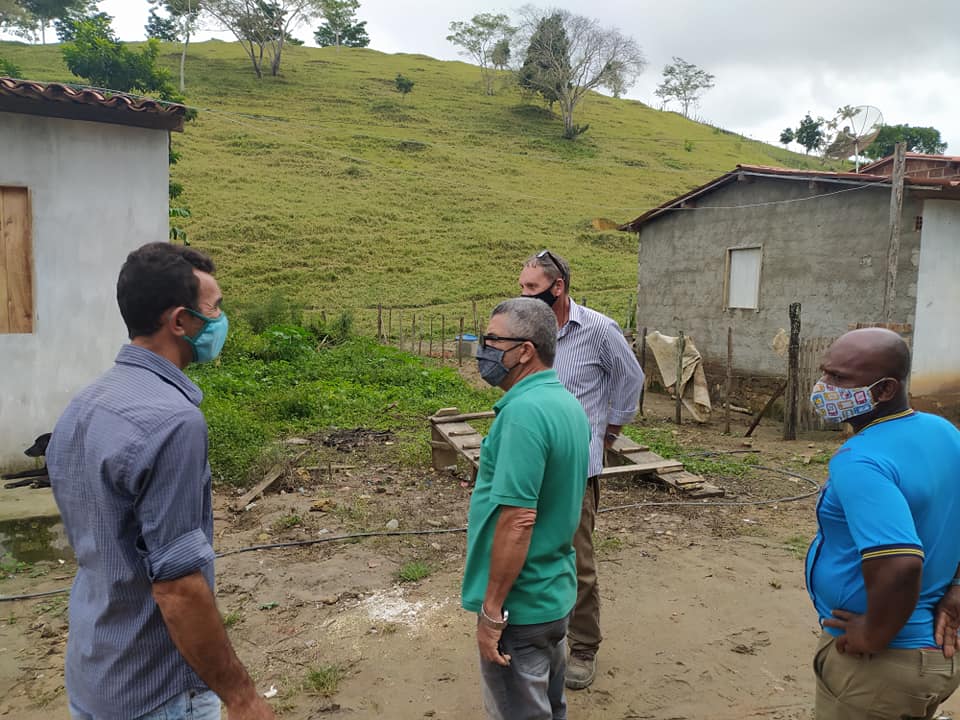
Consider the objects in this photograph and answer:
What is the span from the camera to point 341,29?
2717 inches

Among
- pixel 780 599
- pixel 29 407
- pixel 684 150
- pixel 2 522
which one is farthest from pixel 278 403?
pixel 684 150

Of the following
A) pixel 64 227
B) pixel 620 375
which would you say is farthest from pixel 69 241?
pixel 620 375

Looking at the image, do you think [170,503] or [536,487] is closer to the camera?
[170,503]

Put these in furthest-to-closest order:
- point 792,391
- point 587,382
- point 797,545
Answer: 1. point 792,391
2. point 797,545
3. point 587,382

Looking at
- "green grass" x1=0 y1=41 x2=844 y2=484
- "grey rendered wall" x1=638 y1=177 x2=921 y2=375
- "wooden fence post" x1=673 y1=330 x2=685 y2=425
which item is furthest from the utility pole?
"green grass" x1=0 y1=41 x2=844 y2=484

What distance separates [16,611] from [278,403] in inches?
219

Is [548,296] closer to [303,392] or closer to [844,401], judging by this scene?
[844,401]

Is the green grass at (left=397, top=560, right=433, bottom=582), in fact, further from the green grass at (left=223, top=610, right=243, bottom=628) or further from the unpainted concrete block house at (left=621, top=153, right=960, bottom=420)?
the unpainted concrete block house at (left=621, top=153, right=960, bottom=420)

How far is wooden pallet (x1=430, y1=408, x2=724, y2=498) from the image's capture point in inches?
267

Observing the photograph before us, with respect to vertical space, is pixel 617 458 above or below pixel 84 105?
below

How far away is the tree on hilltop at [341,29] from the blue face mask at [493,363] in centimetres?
6722

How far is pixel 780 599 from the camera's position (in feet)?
15.0

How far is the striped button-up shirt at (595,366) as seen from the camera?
143 inches

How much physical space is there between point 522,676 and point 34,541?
16.2 ft
